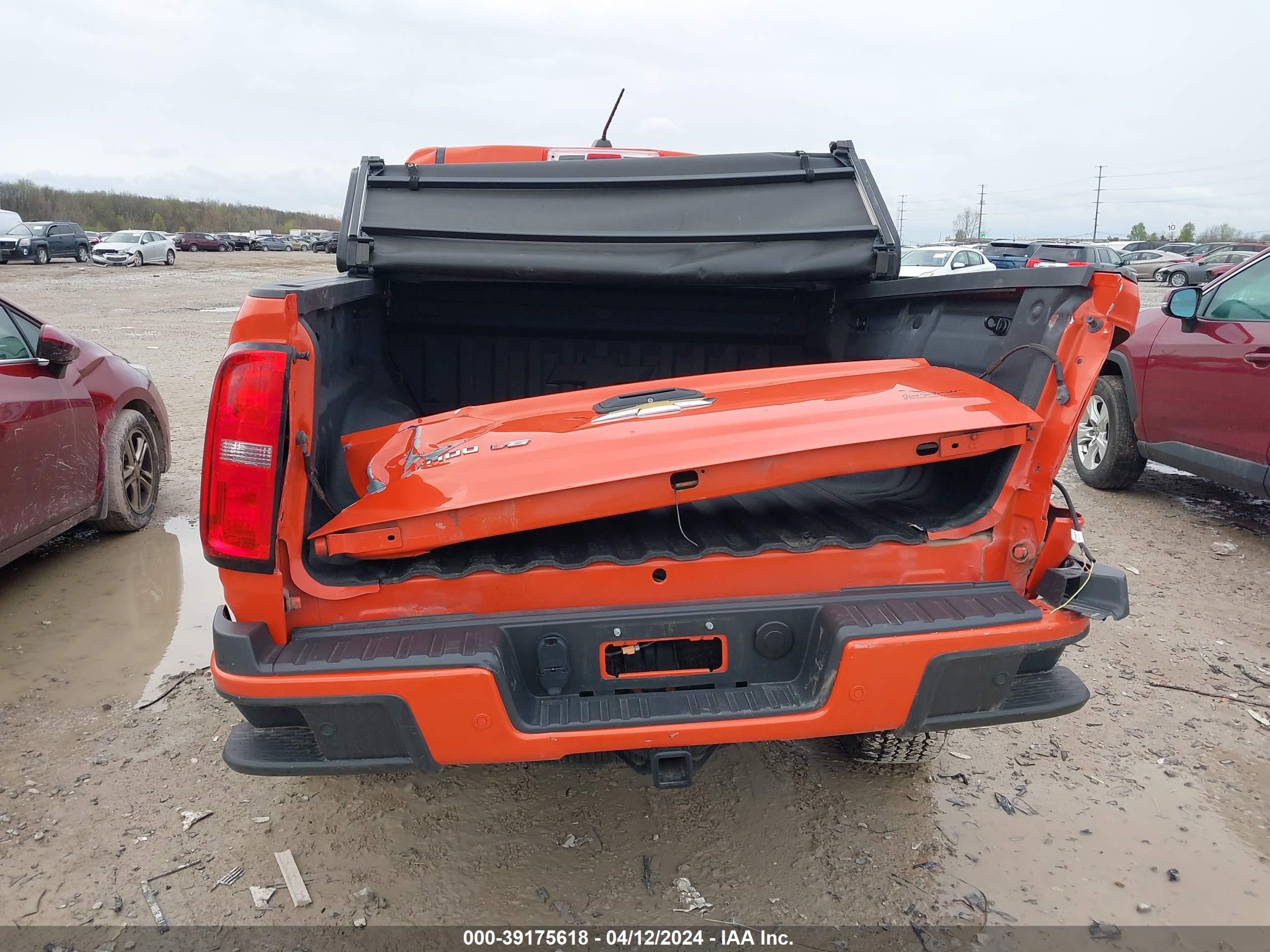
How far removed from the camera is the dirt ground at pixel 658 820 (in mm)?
2256

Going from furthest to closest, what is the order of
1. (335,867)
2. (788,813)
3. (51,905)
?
(788,813) < (335,867) < (51,905)

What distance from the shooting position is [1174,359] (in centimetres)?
512

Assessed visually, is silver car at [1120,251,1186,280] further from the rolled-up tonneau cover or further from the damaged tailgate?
the damaged tailgate

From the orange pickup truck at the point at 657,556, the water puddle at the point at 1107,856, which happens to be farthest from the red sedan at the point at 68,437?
the water puddle at the point at 1107,856

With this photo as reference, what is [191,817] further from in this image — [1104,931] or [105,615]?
[1104,931]

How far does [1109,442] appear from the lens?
19.1 feet

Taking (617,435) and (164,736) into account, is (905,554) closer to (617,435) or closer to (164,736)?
(617,435)

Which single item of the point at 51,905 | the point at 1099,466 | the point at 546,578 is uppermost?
the point at 546,578

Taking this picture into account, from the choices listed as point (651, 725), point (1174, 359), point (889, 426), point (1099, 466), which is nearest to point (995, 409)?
point (889, 426)

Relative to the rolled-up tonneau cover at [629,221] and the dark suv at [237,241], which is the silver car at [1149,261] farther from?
the dark suv at [237,241]

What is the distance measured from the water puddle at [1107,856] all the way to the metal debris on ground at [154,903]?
215 cm

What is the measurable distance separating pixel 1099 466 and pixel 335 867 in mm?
5641

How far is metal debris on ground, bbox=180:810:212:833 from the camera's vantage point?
2.53 metres

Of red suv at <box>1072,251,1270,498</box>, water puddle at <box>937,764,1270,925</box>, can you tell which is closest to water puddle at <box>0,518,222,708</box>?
water puddle at <box>937,764,1270,925</box>
